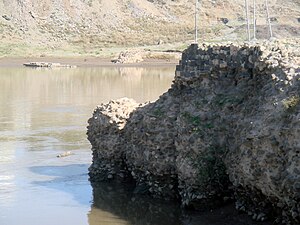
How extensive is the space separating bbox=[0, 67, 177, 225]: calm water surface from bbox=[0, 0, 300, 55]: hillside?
4151 cm

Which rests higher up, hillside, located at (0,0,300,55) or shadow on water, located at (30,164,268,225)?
hillside, located at (0,0,300,55)

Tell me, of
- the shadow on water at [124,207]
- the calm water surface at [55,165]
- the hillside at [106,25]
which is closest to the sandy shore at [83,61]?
the hillside at [106,25]

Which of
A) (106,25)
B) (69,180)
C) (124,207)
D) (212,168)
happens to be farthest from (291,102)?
(106,25)

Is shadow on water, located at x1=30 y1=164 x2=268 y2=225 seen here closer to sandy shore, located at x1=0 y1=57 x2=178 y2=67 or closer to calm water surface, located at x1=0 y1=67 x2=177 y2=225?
calm water surface, located at x1=0 y1=67 x2=177 y2=225

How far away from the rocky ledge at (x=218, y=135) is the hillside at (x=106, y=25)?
65045mm

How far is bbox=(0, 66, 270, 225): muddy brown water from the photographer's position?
1552 cm

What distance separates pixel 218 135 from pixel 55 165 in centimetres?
723

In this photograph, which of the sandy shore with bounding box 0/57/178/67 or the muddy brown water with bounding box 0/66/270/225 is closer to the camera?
the muddy brown water with bounding box 0/66/270/225

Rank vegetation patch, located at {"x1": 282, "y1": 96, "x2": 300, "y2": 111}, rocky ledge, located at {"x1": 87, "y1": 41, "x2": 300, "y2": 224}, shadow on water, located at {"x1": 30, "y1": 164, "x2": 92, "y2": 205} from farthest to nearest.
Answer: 1. shadow on water, located at {"x1": 30, "y1": 164, "x2": 92, "y2": 205}
2. vegetation patch, located at {"x1": 282, "y1": 96, "x2": 300, "y2": 111}
3. rocky ledge, located at {"x1": 87, "y1": 41, "x2": 300, "y2": 224}

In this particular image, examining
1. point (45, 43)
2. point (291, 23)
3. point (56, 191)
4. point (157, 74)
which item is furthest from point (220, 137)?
point (291, 23)

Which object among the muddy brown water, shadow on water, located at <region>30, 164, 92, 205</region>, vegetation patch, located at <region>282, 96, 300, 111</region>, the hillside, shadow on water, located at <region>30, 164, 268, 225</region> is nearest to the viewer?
vegetation patch, located at <region>282, 96, 300, 111</region>

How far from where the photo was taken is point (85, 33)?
95.6 metres

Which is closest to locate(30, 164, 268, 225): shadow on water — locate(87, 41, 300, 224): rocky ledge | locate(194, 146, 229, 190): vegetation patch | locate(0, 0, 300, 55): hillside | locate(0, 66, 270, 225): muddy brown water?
locate(0, 66, 270, 225): muddy brown water

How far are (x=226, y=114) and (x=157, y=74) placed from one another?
45.0 metres
